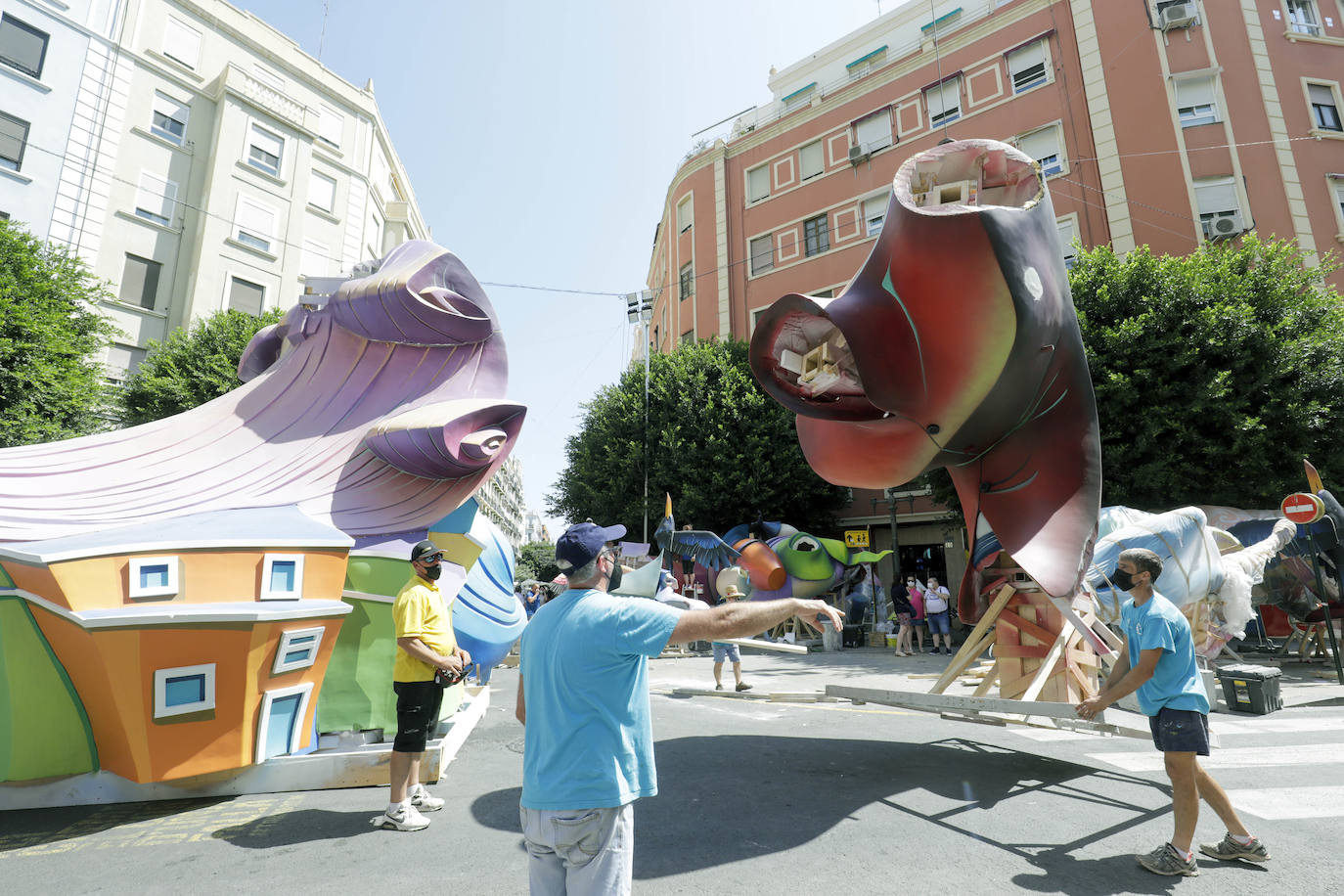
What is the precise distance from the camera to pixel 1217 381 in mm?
12656

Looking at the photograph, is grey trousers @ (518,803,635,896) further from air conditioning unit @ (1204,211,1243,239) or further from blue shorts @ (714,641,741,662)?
air conditioning unit @ (1204,211,1243,239)

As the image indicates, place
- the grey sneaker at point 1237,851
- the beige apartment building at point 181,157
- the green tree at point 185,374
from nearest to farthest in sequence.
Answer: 1. the grey sneaker at point 1237,851
2. the green tree at point 185,374
3. the beige apartment building at point 181,157

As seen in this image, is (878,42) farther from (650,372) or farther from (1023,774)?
(1023,774)

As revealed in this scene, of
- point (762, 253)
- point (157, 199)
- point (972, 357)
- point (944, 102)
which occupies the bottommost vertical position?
point (972, 357)

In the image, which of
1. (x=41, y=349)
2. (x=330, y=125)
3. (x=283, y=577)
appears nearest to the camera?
(x=283, y=577)

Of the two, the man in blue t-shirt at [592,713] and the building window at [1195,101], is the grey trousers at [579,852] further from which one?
the building window at [1195,101]

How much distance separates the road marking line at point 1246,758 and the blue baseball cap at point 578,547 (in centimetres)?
518

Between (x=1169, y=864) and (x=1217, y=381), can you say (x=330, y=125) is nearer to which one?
(x=1217, y=381)

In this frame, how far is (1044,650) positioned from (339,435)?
6340mm

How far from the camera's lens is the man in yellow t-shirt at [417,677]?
14.0ft

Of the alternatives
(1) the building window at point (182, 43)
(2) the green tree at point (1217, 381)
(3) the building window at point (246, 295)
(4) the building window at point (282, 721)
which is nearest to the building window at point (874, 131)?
(2) the green tree at point (1217, 381)

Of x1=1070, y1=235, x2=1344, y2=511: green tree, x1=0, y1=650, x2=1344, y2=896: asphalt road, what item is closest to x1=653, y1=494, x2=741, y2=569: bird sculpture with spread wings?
x1=1070, y1=235, x2=1344, y2=511: green tree

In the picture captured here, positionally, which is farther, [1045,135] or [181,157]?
[181,157]

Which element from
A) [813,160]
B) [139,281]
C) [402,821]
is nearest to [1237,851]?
[402,821]
